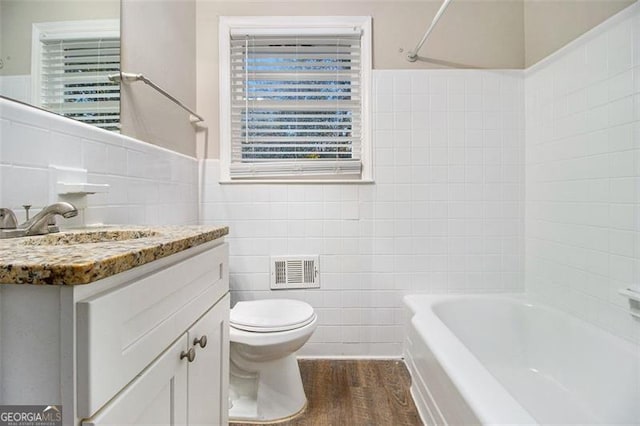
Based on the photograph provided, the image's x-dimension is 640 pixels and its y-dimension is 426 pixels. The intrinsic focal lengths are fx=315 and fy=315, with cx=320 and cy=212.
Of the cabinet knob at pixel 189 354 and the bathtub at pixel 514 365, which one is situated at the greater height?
the cabinet knob at pixel 189 354

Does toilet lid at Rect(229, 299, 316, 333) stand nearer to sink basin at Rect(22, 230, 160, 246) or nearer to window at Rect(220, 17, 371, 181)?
sink basin at Rect(22, 230, 160, 246)

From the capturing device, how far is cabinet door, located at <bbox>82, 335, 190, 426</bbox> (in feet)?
1.61

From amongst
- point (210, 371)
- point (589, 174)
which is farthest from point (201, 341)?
point (589, 174)

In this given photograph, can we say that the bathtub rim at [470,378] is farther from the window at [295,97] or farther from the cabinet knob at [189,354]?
the window at [295,97]

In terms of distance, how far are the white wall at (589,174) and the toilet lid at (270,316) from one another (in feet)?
4.34

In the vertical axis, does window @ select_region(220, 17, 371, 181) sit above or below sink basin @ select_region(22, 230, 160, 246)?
above

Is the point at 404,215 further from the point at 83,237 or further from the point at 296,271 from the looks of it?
the point at 83,237

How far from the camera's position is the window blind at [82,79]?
93cm

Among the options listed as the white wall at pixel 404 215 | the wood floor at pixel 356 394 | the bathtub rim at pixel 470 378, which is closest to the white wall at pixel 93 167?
the white wall at pixel 404 215

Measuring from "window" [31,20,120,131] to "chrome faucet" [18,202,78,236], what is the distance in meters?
0.33

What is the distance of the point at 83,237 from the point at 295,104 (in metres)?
1.45

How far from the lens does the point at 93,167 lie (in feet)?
3.57

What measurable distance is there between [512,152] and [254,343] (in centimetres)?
186

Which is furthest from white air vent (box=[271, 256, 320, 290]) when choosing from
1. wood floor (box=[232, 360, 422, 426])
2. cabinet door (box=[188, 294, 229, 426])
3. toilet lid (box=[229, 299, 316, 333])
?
cabinet door (box=[188, 294, 229, 426])
